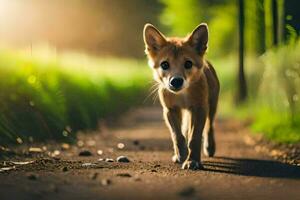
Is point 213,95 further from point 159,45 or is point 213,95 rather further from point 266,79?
point 266,79

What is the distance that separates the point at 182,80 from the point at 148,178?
6.14 ft

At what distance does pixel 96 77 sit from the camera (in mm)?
16828

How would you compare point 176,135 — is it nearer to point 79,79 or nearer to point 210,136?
point 210,136

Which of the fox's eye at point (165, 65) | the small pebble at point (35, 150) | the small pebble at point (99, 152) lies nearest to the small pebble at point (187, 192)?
the fox's eye at point (165, 65)

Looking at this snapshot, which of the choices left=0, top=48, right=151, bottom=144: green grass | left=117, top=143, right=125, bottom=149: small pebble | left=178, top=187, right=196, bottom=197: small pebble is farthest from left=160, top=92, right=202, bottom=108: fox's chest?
left=178, top=187, right=196, bottom=197: small pebble

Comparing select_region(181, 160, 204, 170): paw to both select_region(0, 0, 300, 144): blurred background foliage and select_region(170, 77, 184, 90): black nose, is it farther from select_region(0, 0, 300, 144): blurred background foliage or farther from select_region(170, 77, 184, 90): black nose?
select_region(0, 0, 300, 144): blurred background foliage

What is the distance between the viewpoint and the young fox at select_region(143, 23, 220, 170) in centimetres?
820

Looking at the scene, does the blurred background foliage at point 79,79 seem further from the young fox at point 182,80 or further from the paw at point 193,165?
the paw at point 193,165

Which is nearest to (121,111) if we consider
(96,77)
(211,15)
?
(96,77)

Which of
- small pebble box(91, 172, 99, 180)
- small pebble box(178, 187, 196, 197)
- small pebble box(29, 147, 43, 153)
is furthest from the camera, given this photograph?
small pebble box(29, 147, 43, 153)

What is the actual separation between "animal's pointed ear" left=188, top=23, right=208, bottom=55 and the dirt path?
53.8 inches

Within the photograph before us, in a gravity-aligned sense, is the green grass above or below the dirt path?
above

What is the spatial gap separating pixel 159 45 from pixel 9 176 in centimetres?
287

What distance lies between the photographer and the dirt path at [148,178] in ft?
18.5
